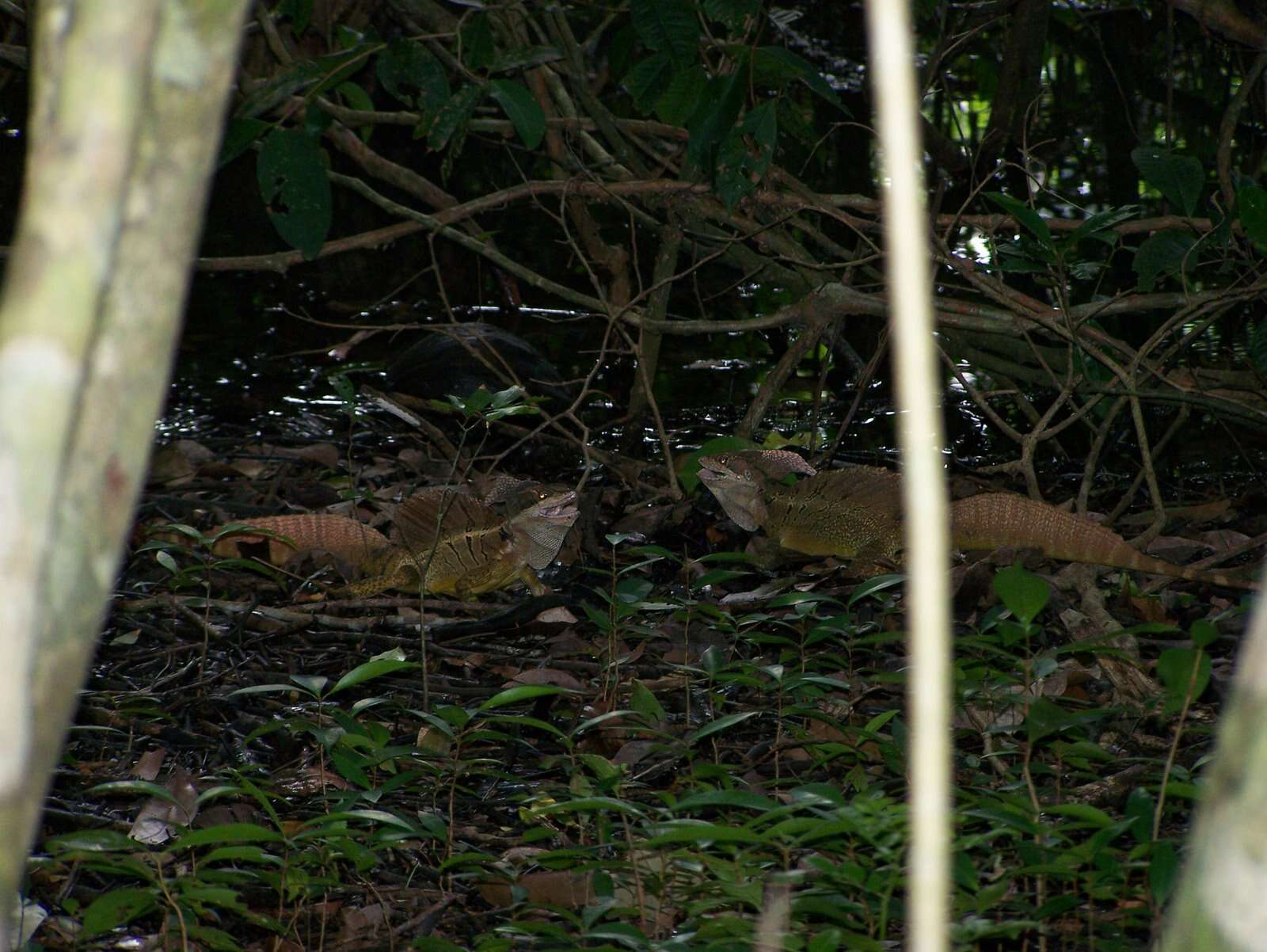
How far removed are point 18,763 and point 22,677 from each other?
51 millimetres

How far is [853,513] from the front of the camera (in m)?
3.51

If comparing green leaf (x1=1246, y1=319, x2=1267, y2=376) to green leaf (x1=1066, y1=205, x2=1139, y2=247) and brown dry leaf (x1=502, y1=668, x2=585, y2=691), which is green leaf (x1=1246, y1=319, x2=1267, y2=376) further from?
brown dry leaf (x1=502, y1=668, x2=585, y2=691)

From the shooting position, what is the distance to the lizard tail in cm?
314

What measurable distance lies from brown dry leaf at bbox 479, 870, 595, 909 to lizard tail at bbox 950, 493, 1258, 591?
69.7 inches

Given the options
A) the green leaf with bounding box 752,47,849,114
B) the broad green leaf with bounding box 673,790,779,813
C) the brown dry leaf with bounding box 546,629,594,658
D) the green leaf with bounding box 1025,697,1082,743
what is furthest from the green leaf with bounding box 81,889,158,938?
the green leaf with bounding box 752,47,849,114

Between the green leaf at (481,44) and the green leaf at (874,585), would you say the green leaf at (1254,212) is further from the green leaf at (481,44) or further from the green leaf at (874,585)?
the green leaf at (481,44)

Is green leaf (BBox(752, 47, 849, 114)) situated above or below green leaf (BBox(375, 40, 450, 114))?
above

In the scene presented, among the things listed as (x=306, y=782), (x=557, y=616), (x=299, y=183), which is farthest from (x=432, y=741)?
(x=299, y=183)

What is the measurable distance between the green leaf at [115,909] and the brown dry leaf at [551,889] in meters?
0.50

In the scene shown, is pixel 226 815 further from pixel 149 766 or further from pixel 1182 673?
pixel 1182 673

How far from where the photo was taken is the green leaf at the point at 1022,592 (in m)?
1.81

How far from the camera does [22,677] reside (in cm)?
72

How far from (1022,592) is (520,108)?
1957 millimetres

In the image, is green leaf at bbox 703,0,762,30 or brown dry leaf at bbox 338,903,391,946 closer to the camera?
brown dry leaf at bbox 338,903,391,946
